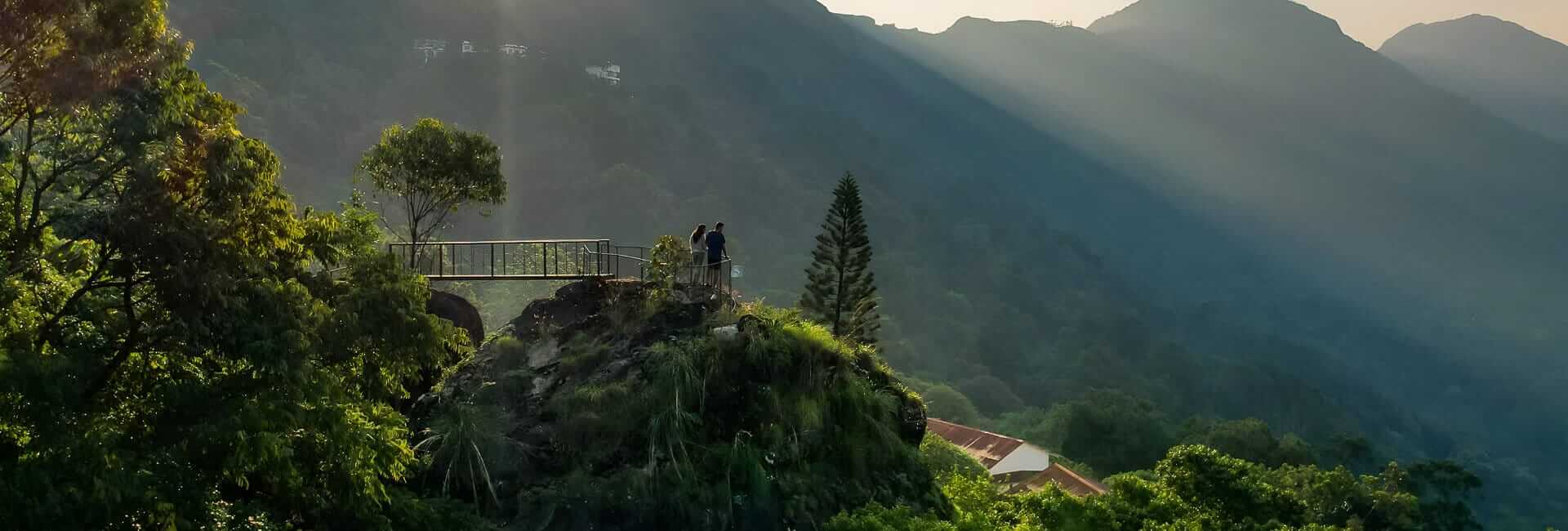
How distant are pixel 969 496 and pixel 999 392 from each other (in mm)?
88003

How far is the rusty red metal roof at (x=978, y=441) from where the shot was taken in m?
42.8

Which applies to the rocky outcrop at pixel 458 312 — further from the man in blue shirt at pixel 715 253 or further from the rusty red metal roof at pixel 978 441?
the rusty red metal roof at pixel 978 441

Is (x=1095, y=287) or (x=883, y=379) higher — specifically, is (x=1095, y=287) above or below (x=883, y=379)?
below

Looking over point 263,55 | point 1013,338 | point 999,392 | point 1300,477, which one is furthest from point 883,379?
point 263,55

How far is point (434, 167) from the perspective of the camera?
63.5 feet

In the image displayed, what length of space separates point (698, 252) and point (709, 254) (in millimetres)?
384

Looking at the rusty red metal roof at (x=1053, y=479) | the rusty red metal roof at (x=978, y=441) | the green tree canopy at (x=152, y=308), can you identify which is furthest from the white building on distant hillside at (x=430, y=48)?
the green tree canopy at (x=152, y=308)

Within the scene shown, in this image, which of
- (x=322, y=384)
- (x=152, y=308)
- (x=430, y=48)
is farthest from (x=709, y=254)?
(x=430, y=48)

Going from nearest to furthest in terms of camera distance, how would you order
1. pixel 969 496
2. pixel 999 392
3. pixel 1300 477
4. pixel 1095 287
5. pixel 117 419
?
pixel 117 419, pixel 969 496, pixel 1300 477, pixel 999 392, pixel 1095 287

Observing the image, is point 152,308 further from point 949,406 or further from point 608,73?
point 608,73

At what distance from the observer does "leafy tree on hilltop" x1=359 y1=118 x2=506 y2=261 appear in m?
19.2

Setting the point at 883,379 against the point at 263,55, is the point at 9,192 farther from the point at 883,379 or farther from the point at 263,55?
the point at 263,55

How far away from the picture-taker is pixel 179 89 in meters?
8.52

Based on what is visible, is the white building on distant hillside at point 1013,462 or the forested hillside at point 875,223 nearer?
the white building on distant hillside at point 1013,462
